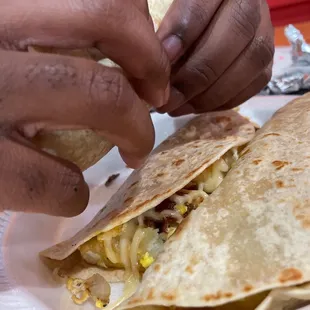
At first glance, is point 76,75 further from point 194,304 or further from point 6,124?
point 194,304

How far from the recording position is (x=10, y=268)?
61.1 inches

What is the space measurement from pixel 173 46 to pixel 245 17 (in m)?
0.34

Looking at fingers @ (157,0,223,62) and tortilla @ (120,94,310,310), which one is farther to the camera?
fingers @ (157,0,223,62)

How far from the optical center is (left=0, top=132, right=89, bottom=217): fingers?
1.01m

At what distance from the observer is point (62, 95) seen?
3.14ft

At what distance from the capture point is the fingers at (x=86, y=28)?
97 centimetres

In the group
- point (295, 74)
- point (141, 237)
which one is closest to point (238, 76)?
point (141, 237)

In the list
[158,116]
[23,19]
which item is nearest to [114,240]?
[23,19]

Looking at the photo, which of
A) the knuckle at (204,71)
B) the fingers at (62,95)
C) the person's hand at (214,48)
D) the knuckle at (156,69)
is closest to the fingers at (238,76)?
the person's hand at (214,48)

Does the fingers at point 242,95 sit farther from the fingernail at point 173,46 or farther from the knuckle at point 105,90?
the knuckle at point 105,90

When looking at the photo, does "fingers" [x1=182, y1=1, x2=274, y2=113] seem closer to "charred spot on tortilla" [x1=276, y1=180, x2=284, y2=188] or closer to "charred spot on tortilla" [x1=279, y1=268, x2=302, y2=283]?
"charred spot on tortilla" [x1=276, y1=180, x2=284, y2=188]

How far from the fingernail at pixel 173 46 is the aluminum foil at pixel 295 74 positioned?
1118 mm

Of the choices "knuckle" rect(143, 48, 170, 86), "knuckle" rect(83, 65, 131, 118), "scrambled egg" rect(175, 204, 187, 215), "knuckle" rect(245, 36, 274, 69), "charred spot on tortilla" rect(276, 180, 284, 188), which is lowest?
"scrambled egg" rect(175, 204, 187, 215)

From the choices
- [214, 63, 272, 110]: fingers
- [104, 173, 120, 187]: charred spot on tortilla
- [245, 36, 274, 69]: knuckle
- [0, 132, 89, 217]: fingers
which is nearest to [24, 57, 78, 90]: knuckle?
[0, 132, 89, 217]: fingers
